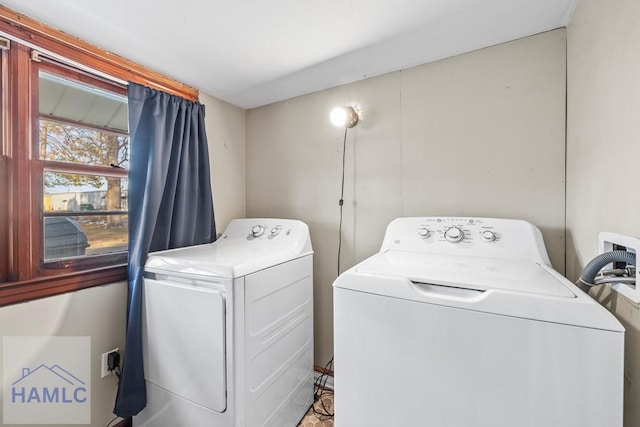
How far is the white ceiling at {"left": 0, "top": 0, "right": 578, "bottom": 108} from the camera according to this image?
3.65ft

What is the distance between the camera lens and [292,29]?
126cm

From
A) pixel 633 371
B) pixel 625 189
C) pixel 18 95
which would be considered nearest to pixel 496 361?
pixel 633 371

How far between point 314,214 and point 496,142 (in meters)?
1.20

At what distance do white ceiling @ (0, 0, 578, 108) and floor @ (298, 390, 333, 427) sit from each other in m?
2.15

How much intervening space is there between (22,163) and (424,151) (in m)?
2.04

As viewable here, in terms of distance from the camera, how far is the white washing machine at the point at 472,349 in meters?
0.65

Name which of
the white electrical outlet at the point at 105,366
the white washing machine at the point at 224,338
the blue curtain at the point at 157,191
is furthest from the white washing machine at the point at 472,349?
the white electrical outlet at the point at 105,366

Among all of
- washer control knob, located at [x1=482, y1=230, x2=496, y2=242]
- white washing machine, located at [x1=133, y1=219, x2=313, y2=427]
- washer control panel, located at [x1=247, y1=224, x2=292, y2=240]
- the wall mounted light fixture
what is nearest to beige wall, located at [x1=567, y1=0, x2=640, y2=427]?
washer control knob, located at [x1=482, y1=230, x2=496, y2=242]

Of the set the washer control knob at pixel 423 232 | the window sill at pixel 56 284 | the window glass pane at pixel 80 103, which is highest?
the window glass pane at pixel 80 103

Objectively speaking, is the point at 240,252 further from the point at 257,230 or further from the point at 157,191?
the point at 157,191

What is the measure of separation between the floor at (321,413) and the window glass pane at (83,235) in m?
1.54

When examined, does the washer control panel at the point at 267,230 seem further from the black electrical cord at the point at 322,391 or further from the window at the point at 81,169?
the black electrical cord at the point at 322,391

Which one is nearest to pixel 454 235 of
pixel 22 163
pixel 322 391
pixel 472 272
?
pixel 472 272

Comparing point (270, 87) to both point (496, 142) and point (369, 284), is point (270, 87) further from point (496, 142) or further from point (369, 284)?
point (369, 284)
